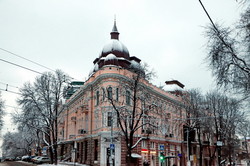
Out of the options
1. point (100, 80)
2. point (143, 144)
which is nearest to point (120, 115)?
point (100, 80)

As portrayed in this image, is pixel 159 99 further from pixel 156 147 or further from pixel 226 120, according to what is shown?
pixel 226 120

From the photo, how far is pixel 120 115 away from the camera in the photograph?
29531 millimetres

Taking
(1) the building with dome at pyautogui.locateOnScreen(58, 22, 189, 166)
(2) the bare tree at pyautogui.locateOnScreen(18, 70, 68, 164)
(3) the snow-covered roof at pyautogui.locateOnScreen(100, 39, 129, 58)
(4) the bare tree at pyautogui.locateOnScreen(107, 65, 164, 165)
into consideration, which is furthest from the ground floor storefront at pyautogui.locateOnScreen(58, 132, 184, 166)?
(3) the snow-covered roof at pyautogui.locateOnScreen(100, 39, 129, 58)

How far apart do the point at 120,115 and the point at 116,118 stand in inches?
189

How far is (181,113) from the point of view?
5562 centimetres

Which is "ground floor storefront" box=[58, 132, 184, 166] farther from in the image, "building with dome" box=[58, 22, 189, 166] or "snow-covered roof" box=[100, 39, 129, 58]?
"snow-covered roof" box=[100, 39, 129, 58]

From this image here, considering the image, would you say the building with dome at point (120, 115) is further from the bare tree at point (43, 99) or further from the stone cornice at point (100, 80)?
the bare tree at point (43, 99)

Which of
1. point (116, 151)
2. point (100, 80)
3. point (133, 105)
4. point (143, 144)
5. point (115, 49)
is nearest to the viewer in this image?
point (133, 105)

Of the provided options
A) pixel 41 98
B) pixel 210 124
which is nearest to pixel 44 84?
pixel 41 98

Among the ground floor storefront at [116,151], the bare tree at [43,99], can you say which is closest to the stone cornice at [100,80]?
the bare tree at [43,99]

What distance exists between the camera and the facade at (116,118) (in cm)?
3503

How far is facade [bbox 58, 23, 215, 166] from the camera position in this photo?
3503 centimetres

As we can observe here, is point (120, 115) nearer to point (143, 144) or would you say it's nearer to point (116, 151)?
point (116, 151)

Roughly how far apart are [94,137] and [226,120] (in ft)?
68.2
